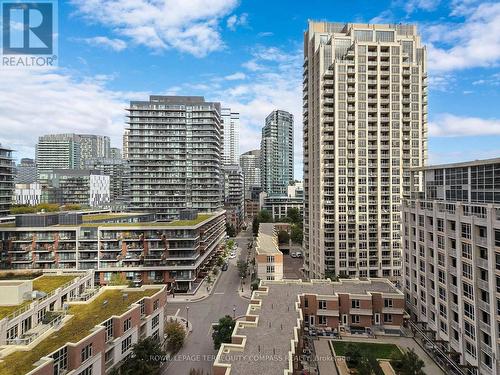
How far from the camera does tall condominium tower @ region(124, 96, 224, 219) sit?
105m

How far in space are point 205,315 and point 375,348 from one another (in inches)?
1060

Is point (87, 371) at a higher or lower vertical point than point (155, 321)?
higher

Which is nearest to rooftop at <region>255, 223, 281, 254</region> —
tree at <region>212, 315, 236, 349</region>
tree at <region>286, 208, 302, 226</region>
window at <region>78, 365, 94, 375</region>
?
tree at <region>212, 315, 236, 349</region>

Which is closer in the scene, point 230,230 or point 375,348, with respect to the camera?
point 375,348

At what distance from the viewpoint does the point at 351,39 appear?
2734 inches

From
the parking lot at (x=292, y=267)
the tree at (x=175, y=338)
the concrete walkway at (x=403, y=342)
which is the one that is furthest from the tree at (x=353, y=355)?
the parking lot at (x=292, y=267)

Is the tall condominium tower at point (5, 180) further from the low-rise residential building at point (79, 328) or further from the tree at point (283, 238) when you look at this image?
the tree at point (283, 238)

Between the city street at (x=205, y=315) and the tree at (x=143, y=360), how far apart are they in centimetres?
483

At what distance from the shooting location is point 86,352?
27.2 meters

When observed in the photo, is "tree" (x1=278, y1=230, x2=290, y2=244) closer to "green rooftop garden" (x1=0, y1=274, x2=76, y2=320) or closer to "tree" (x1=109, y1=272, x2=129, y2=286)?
"tree" (x1=109, y1=272, x2=129, y2=286)

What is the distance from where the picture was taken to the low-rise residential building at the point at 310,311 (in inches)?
1182

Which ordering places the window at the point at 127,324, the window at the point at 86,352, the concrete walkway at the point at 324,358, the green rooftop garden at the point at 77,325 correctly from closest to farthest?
the green rooftop garden at the point at 77,325
the window at the point at 86,352
the window at the point at 127,324
the concrete walkway at the point at 324,358

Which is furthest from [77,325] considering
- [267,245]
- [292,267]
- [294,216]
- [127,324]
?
[294,216]

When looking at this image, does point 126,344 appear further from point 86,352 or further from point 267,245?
point 267,245
